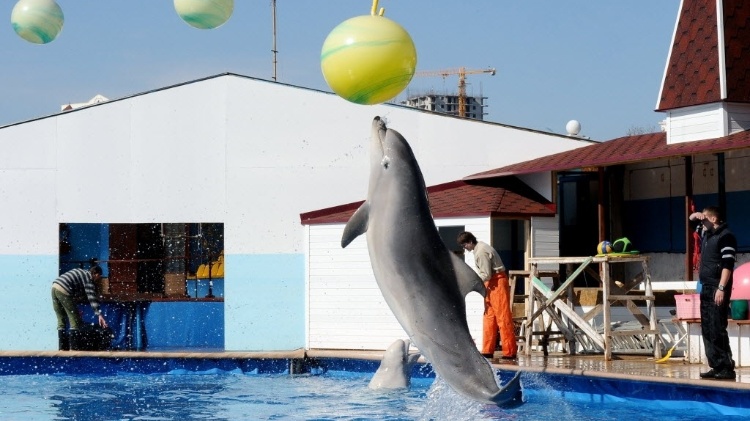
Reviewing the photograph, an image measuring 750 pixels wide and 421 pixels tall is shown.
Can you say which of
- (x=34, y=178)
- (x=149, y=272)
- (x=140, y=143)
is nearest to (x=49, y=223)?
(x=34, y=178)

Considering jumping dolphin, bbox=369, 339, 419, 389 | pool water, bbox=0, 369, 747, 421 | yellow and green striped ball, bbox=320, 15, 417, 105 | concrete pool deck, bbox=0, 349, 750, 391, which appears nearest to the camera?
yellow and green striped ball, bbox=320, 15, 417, 105

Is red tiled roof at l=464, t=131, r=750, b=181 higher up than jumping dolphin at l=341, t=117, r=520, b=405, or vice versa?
red tiled roof at l=464, t=131, r=750, b=181

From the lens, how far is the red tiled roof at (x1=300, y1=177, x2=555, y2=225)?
17.0m

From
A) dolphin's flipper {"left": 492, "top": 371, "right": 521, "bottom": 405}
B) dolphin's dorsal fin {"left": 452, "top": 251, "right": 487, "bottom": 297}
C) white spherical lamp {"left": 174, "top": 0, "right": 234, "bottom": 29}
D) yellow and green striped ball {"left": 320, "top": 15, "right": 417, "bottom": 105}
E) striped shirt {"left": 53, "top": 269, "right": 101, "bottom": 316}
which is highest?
white spherical lamp {"left": 174, "top": 0, "right": 234, "bottom": 29}

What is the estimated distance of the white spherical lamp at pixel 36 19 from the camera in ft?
35.6

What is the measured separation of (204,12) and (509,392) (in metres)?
4.92

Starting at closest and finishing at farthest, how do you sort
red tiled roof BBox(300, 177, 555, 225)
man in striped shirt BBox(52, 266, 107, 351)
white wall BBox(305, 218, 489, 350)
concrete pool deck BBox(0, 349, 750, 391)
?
concrete pool deck BBox(0, 349, 750, 391), red tiled roof BBox(300, 177, 555, 225), white wall BBox(305, 218, 489, 350), man in striped shirt BBox(52, 266, 107, 351)

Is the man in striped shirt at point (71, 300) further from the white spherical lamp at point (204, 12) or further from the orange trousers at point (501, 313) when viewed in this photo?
the white spherical lamp at point (204, 12)

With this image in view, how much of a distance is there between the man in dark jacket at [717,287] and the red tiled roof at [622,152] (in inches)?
105

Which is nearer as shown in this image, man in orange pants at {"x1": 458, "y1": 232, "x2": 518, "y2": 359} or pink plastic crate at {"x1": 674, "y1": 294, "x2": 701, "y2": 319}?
pink plastic crate at {"x1": 674, "y1": 294, "x2": 701, "y2": 319}

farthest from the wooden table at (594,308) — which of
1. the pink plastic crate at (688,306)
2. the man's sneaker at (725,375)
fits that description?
the man's sneaker at (725,375)

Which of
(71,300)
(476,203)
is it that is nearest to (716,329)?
(476,203)

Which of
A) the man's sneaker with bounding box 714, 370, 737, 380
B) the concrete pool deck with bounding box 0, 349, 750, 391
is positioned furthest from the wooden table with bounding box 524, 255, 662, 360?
the man's sneaker with bounding box 714, 370, 737, 380

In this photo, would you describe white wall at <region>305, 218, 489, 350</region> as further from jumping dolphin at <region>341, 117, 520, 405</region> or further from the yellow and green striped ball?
jumping dolphin at <region>341, 117, 520, 405</region>
